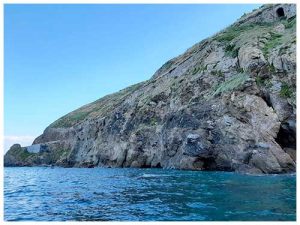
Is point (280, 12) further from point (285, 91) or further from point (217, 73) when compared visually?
point (285, 91)

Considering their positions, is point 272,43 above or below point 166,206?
above

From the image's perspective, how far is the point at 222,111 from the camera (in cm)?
5956

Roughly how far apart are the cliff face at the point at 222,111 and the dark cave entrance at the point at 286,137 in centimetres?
15

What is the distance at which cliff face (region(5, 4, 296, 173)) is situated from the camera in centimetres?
5269

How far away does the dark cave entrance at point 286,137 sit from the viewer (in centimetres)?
5222

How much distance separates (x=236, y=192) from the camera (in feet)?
91.9

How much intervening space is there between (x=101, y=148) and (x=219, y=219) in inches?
3505

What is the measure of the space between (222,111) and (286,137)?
11.2 metres

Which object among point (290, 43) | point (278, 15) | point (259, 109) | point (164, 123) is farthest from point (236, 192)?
point (278, 15)

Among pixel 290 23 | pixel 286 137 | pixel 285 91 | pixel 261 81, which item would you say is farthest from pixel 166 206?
pixel 290 23

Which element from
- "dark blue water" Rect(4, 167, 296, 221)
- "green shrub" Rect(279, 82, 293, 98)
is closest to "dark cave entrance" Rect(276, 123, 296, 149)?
"green shrub" Rect(279, 82, 293, 98)

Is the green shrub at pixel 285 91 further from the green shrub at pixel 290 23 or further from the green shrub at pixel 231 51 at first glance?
the green shrub at pixel 290 23

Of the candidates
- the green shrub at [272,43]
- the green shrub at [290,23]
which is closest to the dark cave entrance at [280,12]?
the green shrub at [290,23]

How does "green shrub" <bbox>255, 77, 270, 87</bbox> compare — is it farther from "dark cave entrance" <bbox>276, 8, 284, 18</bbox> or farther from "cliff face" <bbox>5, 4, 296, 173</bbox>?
"dark cave entrance" <bbox>276, 8, 284, 18</bbox>
